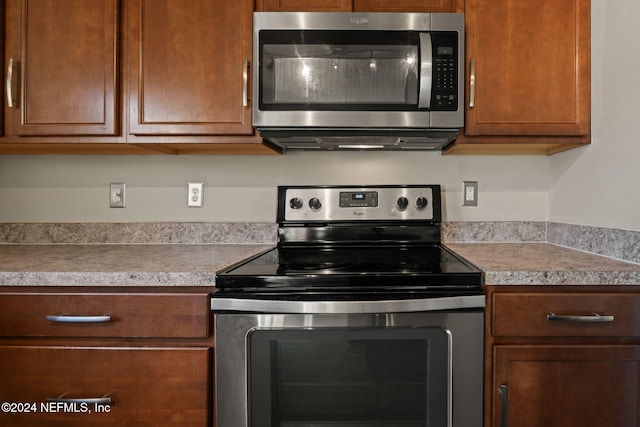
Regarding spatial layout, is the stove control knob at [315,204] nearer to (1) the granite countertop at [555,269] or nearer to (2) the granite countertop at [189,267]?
(2) the granite countertop at [189,267]

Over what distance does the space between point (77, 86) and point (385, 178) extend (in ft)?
4.15

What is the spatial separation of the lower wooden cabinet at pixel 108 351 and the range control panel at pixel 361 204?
0.67 metres

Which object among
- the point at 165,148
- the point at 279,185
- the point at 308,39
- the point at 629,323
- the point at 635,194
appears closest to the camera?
the point at 629,323

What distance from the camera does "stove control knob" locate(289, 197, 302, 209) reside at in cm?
167

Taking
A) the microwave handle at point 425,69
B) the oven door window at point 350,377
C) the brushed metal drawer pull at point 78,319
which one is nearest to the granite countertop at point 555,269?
the oven door window at point 350,377

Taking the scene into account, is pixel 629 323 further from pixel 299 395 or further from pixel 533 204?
pixel 299 395

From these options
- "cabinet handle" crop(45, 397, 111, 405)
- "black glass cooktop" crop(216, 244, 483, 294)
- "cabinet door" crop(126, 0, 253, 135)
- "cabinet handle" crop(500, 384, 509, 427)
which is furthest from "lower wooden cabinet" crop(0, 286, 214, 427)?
"cabinet handle" crop(500, 384, 509, 427)

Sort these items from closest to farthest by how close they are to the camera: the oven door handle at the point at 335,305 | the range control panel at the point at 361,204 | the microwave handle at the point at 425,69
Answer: the oven door handle at the point at 335,305
the microwave handle at the point at 425,69
the range control panel at the point at 361,204

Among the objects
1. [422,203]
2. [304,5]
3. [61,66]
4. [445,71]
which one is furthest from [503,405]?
[61,66]

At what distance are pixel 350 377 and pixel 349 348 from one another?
0.09 meters

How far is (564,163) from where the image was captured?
63.9 inches

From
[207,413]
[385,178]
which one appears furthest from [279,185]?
[207,413]

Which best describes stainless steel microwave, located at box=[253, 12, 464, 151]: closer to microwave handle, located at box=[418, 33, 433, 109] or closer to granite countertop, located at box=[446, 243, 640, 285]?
microwave handle, located at box=[418, 33, 433, 109]

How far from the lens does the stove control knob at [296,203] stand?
167cm
